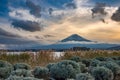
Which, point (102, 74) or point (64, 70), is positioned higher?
point (64, 70)

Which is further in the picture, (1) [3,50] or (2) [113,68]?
(1) [3,50]

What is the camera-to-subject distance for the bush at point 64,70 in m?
13.2

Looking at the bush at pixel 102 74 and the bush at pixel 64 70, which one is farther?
the bush at pixel 102 74

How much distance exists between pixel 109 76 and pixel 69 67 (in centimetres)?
183

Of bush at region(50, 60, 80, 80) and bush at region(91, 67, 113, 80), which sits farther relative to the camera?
bush at region(91, 67, 113, 80)

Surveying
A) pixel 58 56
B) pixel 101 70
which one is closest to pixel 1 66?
pixel 101 70

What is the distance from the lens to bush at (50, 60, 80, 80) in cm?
1324

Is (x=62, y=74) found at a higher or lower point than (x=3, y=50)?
lower

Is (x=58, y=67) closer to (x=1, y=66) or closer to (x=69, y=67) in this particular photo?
(x=69, y=67)

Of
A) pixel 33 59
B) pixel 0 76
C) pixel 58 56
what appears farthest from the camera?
pixel 58 56

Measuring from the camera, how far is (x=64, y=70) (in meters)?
13.3

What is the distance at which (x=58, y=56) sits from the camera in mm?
24516

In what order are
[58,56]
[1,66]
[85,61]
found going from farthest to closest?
[58,56], [85,61], [1,66]

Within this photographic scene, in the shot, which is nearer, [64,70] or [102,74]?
[64,70]
